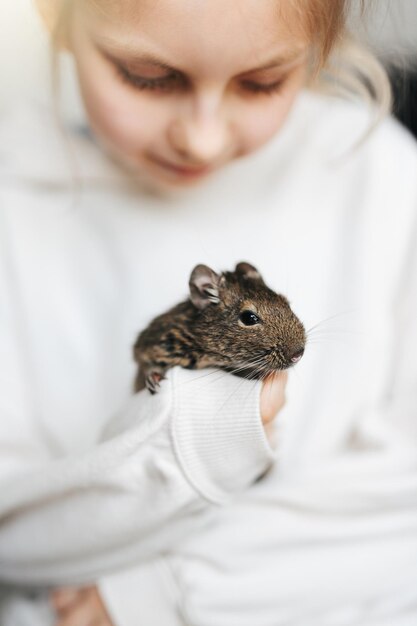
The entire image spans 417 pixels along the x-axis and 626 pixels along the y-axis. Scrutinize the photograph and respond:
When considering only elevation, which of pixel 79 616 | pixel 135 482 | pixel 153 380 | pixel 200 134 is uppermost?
pixel 200 134

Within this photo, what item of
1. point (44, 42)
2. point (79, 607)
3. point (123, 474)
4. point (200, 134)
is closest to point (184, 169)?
point (200, 134)

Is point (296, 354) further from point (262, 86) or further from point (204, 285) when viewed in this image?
point (262, 86)

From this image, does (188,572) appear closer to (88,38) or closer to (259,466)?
(259,466)

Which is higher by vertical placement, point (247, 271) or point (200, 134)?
point (200, 134)

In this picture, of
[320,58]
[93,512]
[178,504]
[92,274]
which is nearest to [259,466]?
[178,504]

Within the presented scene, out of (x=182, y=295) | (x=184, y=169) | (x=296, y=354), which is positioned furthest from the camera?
(x=184, y=169)

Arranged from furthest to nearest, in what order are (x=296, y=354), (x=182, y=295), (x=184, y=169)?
1. (x=184, y=169)
2. (x=182, y=295)
3. (x=296, y=354)

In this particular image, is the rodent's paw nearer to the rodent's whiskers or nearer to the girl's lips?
the rodent's whiskers

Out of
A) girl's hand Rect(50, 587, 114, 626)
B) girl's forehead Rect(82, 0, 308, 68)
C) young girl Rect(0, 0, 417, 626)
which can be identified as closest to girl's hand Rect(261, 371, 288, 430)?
young girl Rect(0, 0, 417, 626)
